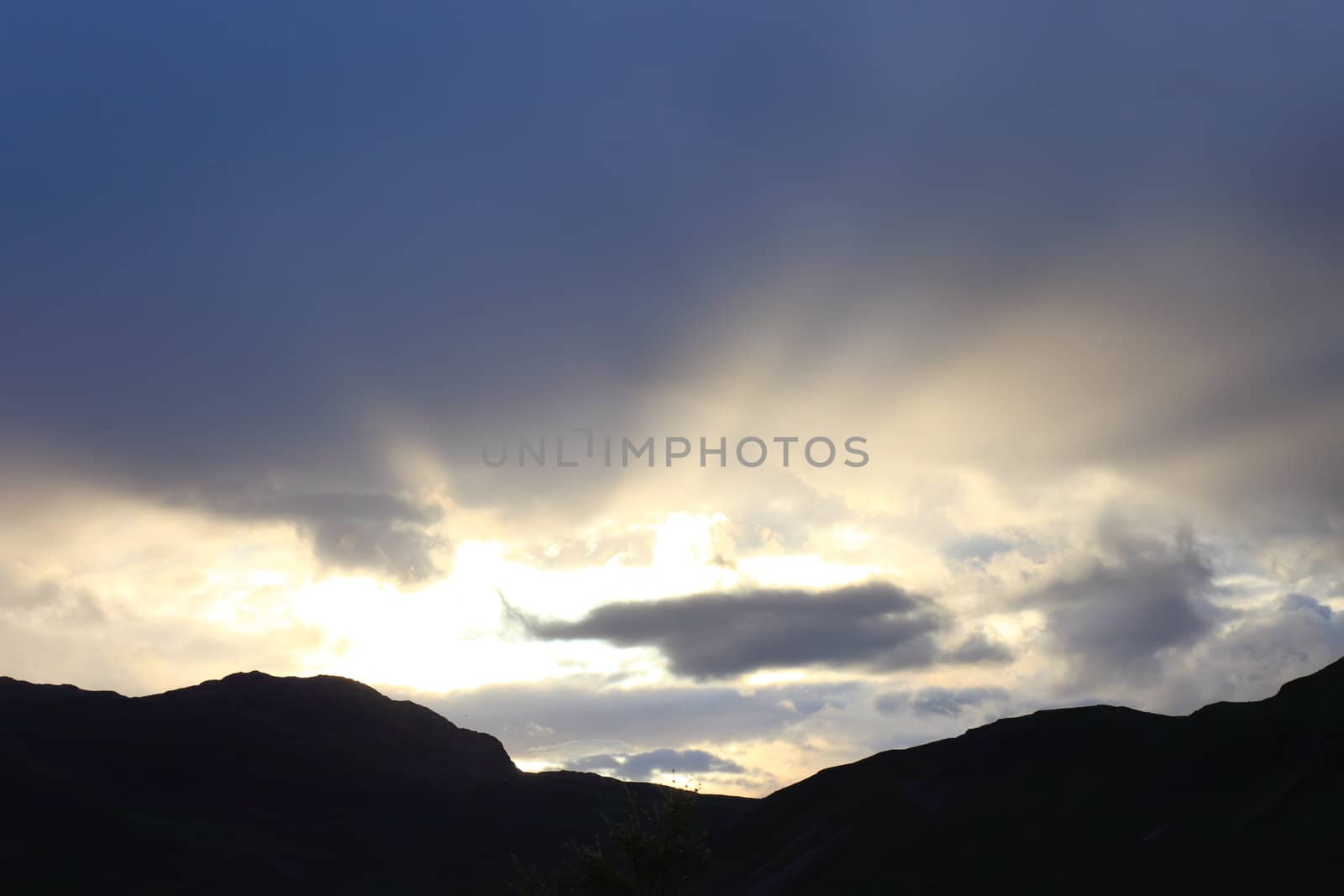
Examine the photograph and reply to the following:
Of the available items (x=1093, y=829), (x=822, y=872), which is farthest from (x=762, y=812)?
(x=1093, y=829)

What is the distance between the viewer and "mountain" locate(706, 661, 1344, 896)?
9075 centimetres

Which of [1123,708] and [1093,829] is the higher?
[1123,708]

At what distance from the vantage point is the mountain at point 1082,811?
3573 inches

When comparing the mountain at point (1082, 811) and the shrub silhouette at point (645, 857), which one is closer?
the shrub silhouette at point (645, 857)

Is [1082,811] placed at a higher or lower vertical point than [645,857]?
higher

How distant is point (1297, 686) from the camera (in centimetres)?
12419

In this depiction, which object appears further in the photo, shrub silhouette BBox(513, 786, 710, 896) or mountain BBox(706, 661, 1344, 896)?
mountain BBox(706, 661, 1344, 896)

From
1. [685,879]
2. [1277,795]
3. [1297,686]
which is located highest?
[1297,686]

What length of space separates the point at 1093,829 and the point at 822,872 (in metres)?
41.6

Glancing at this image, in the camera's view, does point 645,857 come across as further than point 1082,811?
No

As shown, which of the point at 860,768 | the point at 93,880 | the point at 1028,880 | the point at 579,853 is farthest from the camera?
the point at 93,880

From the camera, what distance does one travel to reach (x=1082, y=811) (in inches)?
4889

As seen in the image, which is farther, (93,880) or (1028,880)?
(93,880)

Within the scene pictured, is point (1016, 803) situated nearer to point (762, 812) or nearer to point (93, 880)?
point (762, 812)
